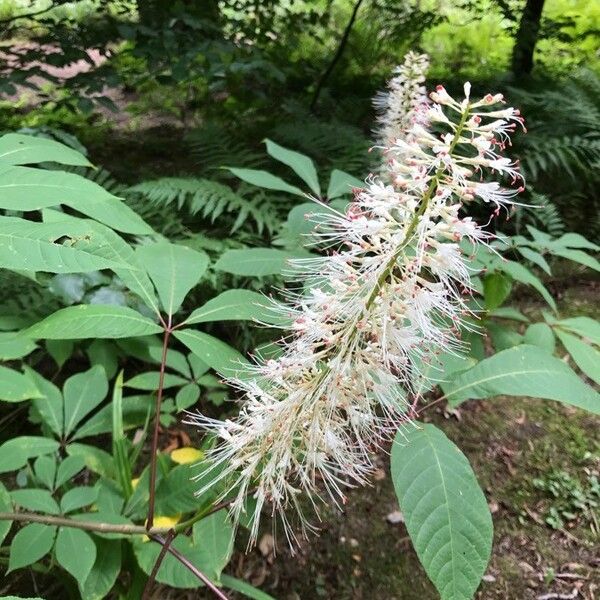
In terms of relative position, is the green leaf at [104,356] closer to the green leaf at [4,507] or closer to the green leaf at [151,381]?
the green leaf at [151,381]

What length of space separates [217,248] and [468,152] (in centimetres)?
178

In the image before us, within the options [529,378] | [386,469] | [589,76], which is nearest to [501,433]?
[386,469]

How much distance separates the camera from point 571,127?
403cm

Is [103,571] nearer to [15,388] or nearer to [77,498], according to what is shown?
[77,498]

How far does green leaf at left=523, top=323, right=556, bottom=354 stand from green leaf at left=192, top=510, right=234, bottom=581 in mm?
1019

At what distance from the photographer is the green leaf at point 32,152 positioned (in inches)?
43.9

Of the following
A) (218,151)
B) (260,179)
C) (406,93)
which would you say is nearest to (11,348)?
(260,179)

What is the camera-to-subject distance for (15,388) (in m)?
1.18

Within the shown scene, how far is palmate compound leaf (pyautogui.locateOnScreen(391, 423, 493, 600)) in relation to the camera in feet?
2.89

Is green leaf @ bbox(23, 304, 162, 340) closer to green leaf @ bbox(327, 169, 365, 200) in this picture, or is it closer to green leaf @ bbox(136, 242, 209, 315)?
green leaf @ bbox(136, 242, 209, 315)

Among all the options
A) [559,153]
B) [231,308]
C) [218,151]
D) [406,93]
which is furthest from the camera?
[559,153]

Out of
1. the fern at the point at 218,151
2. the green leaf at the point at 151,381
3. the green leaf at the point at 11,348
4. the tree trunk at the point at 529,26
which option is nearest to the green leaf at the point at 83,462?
→ the green leaf at the point at 151,381

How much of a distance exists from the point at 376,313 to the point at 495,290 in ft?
2.58

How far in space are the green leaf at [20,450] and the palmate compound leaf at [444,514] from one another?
104 centimetres
